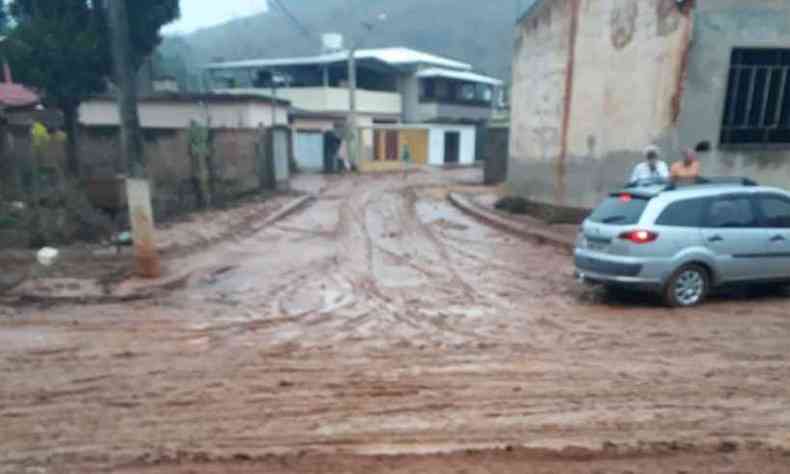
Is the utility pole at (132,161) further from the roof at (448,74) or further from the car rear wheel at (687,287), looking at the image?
the roof at (448,74)

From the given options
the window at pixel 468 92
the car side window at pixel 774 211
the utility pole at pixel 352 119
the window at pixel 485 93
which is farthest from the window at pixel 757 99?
the window at pixel 485 93

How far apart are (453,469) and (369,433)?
73cm

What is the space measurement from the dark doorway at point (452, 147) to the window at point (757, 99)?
1089 inches

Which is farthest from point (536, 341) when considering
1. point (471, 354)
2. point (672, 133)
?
point (672, 133)

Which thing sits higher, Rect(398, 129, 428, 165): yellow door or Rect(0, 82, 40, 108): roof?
Rect(0, 82, 40, 108): roof

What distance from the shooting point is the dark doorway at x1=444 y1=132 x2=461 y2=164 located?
39628 mm

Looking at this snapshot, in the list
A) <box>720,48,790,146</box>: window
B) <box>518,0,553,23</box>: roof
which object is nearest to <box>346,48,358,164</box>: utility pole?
<box>518,0,553,23</box>: roof

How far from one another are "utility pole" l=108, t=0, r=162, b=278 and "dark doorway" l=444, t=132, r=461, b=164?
3040 cm

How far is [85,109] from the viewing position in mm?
26344

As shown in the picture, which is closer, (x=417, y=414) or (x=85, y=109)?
(x=417, y=414)

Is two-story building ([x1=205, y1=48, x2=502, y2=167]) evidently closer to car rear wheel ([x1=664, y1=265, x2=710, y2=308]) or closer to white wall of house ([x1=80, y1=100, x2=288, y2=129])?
white wall of house ([x1=80, y1=100, x2=288, y2=129])

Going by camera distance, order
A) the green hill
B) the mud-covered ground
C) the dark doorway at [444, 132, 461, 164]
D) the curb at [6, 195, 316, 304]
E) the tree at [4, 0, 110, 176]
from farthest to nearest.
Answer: the green hill, the dark doorway at [444, 132, 461, 164], the tree at [4, 0, 110, 176], the curb at [6, 195, 316, 304], the mud-covered ground

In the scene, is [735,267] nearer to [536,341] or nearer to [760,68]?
[536,341]

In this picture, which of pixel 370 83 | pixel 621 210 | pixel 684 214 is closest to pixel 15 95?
pixel 370 83
